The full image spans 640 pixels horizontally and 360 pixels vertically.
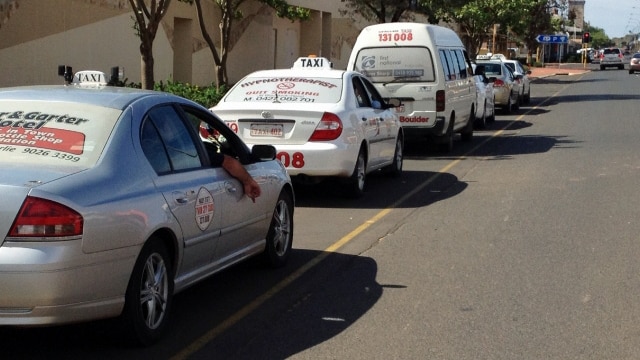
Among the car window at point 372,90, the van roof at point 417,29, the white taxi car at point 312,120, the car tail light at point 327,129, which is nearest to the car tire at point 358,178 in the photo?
the white taxi car at point 312,120

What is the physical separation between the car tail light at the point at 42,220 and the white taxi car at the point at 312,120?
21.0ft

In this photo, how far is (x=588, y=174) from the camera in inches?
597

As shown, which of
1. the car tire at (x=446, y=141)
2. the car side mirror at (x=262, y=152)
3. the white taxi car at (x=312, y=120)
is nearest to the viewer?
the car side mirror at (x=262, y=152)

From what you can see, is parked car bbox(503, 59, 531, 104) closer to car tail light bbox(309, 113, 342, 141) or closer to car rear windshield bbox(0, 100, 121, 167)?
car tail light bbox(309, 113, 342, 141)

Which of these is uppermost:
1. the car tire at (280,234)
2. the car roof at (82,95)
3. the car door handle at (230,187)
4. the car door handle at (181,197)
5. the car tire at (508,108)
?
the car roof at (82,95)

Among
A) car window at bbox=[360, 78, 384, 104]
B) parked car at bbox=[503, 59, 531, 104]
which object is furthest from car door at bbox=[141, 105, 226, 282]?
parked car at bbox=[503, 59, 531, 104]

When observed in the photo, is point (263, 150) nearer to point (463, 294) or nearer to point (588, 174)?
point (463, 294)

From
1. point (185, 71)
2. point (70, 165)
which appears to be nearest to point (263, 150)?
point (70, 165)

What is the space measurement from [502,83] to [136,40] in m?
10.7

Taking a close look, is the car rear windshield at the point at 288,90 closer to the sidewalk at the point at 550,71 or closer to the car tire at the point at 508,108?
the car tire at the point at 508,108

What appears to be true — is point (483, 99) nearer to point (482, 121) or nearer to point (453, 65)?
point (482, 121)

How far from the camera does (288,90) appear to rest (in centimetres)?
1229

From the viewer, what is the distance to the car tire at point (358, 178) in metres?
12.3

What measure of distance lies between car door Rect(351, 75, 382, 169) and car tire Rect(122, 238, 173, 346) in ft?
21.3
